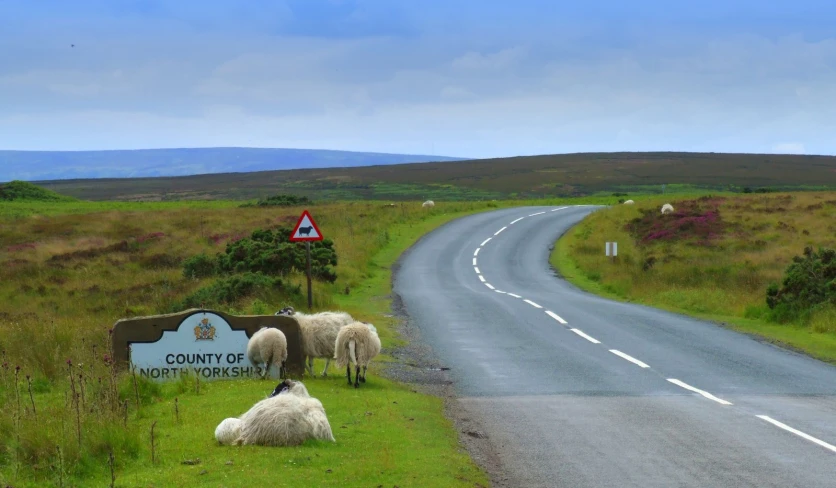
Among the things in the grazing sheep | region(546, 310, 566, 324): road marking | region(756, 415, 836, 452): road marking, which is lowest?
region(546, 310, 566, 324): road marking

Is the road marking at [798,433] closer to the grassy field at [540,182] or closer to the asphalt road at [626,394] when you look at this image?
the asphalt road at [626,394]

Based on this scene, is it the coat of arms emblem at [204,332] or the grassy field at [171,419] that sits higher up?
the coat of arms emblem at [204,332]

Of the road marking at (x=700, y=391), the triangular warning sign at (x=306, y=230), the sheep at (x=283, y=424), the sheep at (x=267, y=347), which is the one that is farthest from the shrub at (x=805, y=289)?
the sheep at (x=283, y=424)

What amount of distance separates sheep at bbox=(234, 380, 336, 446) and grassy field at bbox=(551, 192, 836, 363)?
39.0 feet

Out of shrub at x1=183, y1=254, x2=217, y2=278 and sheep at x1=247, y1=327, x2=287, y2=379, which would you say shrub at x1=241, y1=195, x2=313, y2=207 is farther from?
sheep at x1=247, y1=327, x2=287, y2=379

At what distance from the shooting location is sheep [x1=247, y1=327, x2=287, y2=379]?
45.4ft

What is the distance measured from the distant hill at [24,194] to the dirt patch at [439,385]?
244 ft

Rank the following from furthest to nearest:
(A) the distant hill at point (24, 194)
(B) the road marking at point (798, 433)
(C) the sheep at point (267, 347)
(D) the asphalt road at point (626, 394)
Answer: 1. (A) the distant hill at point (24, 194)
2. (C) the sheep at point (267, 347)
3. (B) the road marking at point (798, 433)
4. (D) the asphalt road at point (626, 394)

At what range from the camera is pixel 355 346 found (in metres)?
14.2

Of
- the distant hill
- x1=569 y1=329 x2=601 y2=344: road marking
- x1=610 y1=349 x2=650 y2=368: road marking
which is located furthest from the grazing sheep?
the distant hill

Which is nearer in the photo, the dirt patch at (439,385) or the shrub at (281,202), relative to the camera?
the dirt patch at (439,385)

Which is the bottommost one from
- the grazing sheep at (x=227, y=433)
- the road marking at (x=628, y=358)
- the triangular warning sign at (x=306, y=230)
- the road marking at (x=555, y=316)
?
the road marking at (x=555, y=316)

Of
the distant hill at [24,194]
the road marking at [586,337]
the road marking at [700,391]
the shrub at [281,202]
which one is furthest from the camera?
the distant hill at [24,194]

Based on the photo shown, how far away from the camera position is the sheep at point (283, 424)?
961cm
